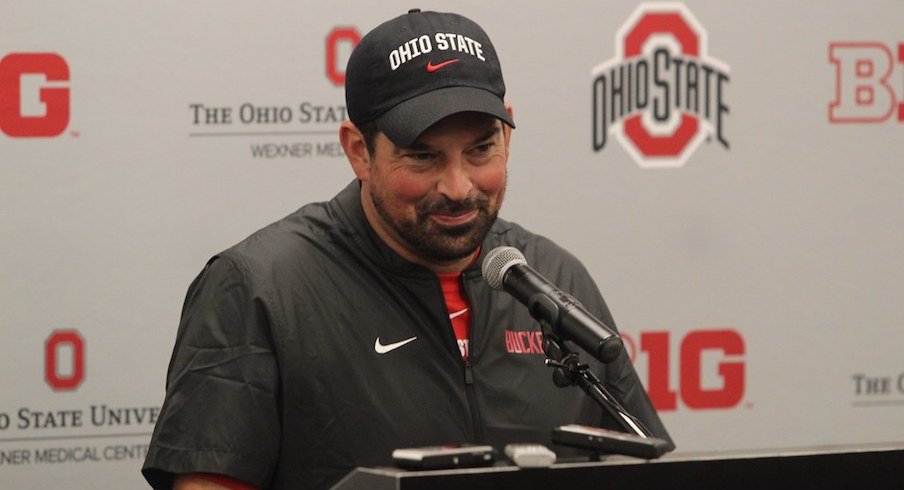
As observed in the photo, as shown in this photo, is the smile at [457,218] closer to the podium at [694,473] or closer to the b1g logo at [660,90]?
the podium at [694,473]

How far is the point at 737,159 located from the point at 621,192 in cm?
28

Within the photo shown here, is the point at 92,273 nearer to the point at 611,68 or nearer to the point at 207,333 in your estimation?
the point at 207,333

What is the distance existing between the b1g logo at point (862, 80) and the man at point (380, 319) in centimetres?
134

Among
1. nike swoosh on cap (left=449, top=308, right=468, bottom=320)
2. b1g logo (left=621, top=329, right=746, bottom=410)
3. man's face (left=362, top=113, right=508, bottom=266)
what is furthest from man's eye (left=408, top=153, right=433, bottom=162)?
b1g logo (left=621, top=329, right=746, bottom=410)

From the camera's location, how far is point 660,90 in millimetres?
2918

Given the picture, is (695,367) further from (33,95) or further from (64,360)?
(33,95)

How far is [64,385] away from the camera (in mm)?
2613

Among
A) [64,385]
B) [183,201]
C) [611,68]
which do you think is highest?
[611,68]

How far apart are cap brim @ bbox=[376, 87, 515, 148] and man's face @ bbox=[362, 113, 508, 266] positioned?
2cm

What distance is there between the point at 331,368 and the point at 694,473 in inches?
30.0

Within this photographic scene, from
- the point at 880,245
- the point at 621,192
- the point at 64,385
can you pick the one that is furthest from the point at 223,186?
the point at 880,245

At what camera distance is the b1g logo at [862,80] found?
2994mm

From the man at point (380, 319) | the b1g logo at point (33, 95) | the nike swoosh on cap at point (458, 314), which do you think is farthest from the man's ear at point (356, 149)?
the b1g logo at point (33, 95)

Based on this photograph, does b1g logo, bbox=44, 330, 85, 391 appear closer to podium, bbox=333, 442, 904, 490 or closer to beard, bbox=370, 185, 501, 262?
beard, bbox=370, 185, 501, 262
